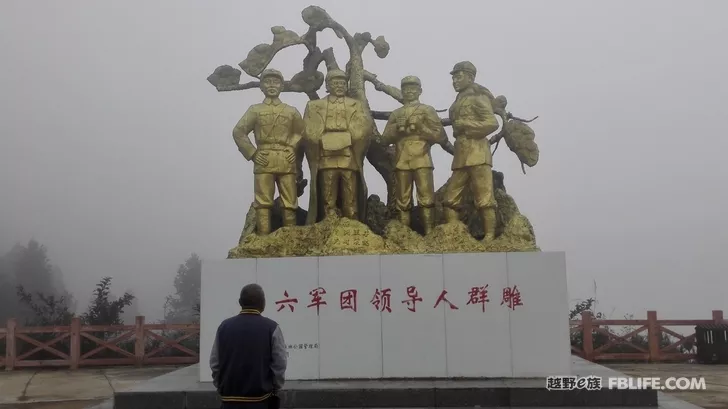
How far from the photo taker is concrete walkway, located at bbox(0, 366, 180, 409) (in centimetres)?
609

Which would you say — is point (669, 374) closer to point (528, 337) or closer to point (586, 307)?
point (586, 307)

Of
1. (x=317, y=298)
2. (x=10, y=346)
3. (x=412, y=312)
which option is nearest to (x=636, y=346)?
(x=412, y=312)

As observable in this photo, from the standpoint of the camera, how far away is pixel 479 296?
4.97 m

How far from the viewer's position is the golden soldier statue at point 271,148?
5574 millimetres

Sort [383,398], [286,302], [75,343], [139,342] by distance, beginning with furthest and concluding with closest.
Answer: [139,342], [75,343], [286,302], [383,398]

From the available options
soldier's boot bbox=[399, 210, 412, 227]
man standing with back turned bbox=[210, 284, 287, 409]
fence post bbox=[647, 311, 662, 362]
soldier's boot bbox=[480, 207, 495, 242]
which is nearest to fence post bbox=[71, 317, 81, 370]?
soldier's boot bbox=[399, 210, 412, 227]

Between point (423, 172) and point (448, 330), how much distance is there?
147 centimetres

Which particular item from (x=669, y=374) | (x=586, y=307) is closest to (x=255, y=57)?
(x=669, y=374)

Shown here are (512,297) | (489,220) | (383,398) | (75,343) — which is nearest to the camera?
(383,398)

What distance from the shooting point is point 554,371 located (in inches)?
190

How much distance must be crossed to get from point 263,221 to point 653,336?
653 centimetres

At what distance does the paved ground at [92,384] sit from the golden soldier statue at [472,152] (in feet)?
8.40

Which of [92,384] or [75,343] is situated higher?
[75,343]

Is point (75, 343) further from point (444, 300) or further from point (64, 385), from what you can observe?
point (444, 300)
